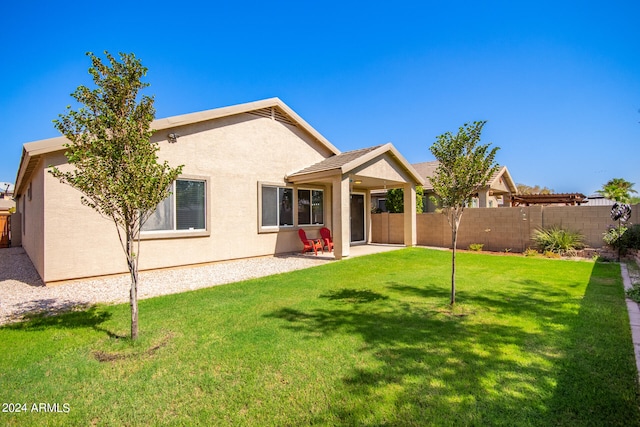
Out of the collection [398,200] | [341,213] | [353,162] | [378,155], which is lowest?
[341,213]

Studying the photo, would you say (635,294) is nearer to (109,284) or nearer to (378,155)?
(378,155)

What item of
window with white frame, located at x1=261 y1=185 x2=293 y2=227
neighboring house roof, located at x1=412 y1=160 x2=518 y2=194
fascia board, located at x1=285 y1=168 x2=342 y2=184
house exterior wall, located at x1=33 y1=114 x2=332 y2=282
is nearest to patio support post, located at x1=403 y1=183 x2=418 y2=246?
house exterior wall, located at x1=33 y1=114 x2=332 y2=282

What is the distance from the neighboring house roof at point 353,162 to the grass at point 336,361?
6.10 metres

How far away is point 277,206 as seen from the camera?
1337 centimetres

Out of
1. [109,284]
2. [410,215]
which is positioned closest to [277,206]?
[109,284]

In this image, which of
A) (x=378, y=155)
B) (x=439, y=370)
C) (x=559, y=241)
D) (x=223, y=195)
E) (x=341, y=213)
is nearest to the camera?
(x=439, y=370)

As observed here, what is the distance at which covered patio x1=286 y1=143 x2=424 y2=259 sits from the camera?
1206 centimetres

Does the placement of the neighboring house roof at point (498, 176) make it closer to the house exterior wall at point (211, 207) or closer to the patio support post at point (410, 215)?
the patio support post at point (410, 215)

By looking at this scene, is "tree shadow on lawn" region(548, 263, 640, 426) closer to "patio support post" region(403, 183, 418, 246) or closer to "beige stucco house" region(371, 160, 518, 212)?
"patio support post" region(403, 183, 418, 246)

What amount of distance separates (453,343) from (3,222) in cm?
2752

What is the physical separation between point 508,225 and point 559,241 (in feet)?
6.71

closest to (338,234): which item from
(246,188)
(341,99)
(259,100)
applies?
(246,188)

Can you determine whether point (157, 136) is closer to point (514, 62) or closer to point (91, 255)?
point (91, 255)

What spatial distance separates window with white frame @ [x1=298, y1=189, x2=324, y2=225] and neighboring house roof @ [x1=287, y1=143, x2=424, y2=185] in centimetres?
123
